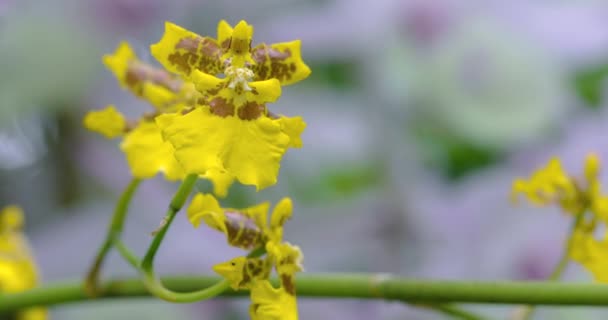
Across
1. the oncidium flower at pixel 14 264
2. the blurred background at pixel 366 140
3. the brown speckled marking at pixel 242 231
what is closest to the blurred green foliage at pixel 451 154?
the blurred background at pixel 366 140

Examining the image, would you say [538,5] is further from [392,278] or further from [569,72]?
[392,278]

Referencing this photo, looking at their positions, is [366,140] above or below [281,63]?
above

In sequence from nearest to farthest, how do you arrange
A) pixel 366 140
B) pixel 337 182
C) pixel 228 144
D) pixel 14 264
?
pixel 228 144, pixel 14 264, pixel 366 140, pixel 337 182

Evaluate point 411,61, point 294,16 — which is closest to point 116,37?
point 294,16

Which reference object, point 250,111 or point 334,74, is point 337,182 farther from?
point 250,111

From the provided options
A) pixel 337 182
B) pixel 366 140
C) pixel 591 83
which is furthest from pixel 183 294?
pixel 591 83

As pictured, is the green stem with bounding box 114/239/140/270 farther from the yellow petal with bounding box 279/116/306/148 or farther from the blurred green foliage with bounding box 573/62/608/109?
the blurred green foliage with bounding box 573/62/608/109

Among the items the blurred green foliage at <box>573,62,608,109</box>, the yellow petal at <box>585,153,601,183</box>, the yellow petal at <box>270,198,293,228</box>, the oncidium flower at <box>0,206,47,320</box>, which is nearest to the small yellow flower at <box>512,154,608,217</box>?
the yellow petal at <box>585,153,601,183</box>

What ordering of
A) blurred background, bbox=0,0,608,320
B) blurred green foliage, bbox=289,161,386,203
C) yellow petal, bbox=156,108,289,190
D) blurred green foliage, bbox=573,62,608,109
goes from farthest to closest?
1. blurred green foliage, bbox=573,62,608,109
2. blurred green foliage, bbox=289,161,386,203
3. blurred background, bbox=0,0,608,320
4. yellow petal, bbox=156,108,289,190
